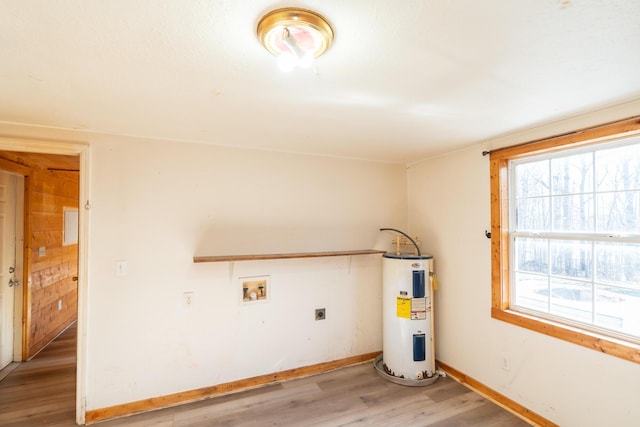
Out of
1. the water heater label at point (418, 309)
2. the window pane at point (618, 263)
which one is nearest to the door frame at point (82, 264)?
the water heater label at point (418, 309)

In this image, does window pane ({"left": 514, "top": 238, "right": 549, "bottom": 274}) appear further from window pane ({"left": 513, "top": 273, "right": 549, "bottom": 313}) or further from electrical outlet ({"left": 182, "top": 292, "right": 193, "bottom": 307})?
electrical outlet ({"left": 182, "top": 292, "right": 193, "bottom": 307})

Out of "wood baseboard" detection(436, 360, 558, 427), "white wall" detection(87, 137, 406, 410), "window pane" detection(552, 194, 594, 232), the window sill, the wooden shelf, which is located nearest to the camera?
the window sill

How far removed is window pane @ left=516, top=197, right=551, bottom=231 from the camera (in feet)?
7.68

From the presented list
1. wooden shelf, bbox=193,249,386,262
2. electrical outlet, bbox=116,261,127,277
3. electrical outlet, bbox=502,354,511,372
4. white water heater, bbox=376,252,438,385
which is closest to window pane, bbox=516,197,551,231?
white water heater, bbox=376,252,438,385

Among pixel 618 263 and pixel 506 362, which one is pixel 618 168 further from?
pixel 506 362

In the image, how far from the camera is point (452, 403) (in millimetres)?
2557

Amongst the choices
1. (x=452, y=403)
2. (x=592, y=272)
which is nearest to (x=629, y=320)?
(x=592, y=272)

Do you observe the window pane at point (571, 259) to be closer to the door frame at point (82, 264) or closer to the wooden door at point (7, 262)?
the door frame at point (82, 264)

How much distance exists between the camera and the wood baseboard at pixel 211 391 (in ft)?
7.72

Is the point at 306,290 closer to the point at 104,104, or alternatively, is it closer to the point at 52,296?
the point at 104,104

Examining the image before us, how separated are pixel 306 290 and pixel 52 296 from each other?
349 centimetres

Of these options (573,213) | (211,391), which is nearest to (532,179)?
(573,213)

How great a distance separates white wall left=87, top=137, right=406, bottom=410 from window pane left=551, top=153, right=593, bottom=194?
1606 mm

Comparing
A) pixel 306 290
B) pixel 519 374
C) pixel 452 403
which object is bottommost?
pixel 452 403
